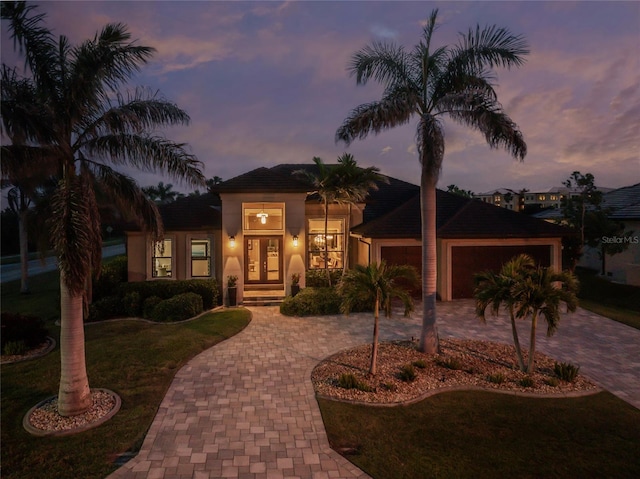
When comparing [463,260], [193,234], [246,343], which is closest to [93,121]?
[246,343]

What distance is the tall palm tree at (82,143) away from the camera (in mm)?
6035

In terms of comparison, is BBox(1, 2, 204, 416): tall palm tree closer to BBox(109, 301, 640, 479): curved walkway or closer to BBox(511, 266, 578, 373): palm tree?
BBox(109, 301, 640, 479): curved walkway

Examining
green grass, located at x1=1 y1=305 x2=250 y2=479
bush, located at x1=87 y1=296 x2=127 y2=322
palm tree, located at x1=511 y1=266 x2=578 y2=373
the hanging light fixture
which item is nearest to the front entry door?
the hanging light fixture

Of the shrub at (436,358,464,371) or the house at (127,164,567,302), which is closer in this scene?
the shrub at (436,358,464,371)

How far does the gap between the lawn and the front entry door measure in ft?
10.7

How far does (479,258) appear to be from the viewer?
15828 millimetres

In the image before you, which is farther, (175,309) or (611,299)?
(611,299)

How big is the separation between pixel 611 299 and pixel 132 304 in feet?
70.3

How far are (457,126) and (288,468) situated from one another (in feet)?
27.9

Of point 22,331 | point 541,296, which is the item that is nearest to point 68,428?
point 22,331

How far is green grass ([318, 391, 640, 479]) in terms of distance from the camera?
200 inches

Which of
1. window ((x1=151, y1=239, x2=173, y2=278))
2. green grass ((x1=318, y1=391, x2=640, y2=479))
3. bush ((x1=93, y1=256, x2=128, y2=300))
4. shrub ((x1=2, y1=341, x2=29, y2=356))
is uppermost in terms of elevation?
window ((x1=151, y1=239, x2=173, y2=278))

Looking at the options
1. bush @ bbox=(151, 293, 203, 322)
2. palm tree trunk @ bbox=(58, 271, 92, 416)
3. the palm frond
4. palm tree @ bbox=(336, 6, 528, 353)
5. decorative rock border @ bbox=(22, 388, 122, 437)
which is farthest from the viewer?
bush @ bbox=(151, 293, 203, 322)

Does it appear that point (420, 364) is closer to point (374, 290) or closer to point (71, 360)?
point (374, 290)
